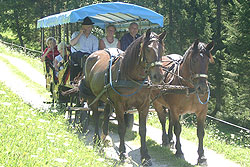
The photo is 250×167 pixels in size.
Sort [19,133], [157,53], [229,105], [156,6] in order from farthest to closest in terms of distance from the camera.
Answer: [156,6] < [229,105] < [157,53] < [19,133]

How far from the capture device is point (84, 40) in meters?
7.71

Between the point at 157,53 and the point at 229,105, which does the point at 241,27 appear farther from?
the point at 157,53

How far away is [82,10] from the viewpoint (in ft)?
21.3

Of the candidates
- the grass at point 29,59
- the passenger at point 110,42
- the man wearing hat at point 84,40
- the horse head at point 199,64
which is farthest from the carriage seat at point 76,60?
the grass at point 29,59

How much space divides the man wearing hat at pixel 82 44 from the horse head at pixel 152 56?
285 cm

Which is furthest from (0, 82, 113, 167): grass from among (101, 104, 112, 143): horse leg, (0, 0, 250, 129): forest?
(0, 0, 250, 129): forest

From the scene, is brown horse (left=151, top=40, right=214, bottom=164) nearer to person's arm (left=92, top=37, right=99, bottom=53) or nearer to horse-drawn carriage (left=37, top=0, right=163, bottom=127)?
horse-drawn carriage (left=37, top=0, right=163, bottom=127)

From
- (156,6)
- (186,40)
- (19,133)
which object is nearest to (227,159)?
(19,133)

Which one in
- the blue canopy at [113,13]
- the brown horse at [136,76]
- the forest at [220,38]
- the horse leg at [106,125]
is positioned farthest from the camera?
the forest at [220,38]

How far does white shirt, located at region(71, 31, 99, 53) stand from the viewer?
7.70m

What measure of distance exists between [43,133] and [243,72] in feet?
51.7

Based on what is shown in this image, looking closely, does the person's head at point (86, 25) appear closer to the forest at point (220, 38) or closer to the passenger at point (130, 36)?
the passenger at point (130, 36)

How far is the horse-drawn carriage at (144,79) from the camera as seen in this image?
16.4 feet

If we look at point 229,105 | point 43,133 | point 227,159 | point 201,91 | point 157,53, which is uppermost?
point 157,53
